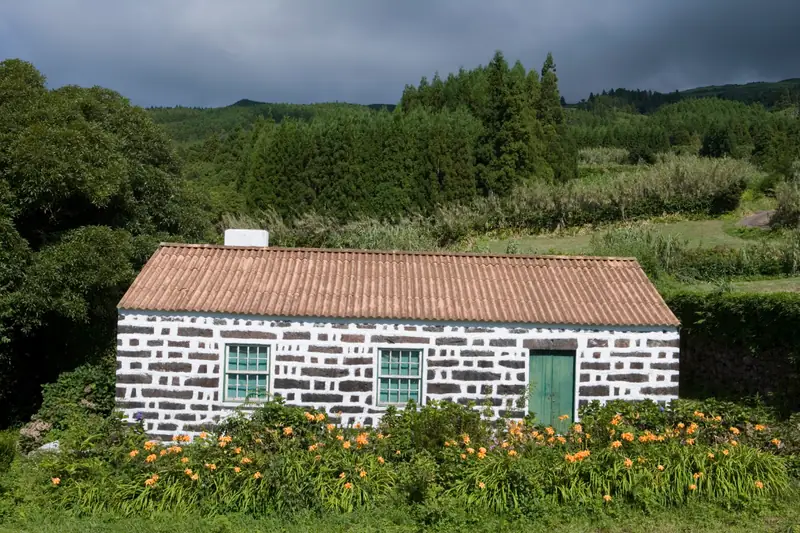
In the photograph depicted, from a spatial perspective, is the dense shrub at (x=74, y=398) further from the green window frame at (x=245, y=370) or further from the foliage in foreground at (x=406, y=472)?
the foliage in foreground at (x=406, y=472)

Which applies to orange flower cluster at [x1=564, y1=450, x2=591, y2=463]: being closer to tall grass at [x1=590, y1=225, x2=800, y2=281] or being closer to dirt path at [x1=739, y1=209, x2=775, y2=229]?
tall grass at [x1=590, y1=225, x2=800, y2=281]

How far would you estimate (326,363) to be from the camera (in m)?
12.7

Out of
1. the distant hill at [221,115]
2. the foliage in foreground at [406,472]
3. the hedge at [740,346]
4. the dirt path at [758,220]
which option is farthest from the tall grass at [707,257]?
the distant hill at [221,115]

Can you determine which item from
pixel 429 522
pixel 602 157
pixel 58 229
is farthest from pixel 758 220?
pixel 602 157

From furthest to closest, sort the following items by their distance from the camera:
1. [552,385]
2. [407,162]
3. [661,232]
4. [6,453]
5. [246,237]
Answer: [407,162]
[661,232]
[246,237]
[552,385]
[6,453]

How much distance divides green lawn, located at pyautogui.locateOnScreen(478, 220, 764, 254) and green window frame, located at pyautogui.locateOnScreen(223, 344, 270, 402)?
16256 millimetres

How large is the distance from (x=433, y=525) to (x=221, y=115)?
139096mm

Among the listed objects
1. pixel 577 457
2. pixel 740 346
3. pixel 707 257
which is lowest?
pixel 577 457

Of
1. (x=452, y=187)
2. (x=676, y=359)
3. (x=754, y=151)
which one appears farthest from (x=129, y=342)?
(x=754, y=151)

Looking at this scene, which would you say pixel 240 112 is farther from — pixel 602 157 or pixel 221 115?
pixel 602 157

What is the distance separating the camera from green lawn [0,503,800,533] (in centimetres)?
813

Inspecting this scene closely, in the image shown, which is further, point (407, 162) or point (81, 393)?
point (407, 162)

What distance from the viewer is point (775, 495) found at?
899 cm

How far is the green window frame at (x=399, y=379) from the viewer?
1280 cm
